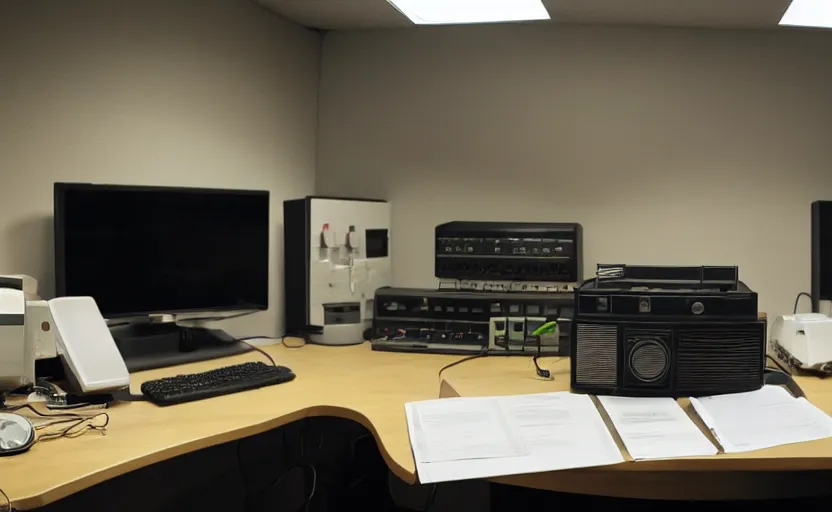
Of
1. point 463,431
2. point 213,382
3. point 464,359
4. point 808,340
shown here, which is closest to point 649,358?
point 463,431

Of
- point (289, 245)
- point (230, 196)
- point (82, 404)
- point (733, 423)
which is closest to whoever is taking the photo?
point (733, 423)

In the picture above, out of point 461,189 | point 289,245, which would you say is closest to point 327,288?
point 289,245

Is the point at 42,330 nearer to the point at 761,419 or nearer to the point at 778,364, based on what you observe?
the point at 761,419

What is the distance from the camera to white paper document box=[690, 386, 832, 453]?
145 cm

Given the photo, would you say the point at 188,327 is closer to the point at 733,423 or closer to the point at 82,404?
the point at 82,404

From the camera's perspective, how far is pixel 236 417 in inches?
65.7

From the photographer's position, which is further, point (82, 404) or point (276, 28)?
point (276, 28)

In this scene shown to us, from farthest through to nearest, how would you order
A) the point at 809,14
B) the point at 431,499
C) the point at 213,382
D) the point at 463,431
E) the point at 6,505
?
the point at 431,499, the point at 809,14, the point at 213,382, the point at 463,431, the point at 6,505

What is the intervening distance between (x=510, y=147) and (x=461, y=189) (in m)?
0.27

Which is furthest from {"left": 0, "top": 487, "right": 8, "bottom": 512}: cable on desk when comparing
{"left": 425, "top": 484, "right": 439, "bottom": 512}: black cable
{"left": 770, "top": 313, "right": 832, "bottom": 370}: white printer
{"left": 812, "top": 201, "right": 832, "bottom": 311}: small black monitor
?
{"left": 812, "top": 201, "right": 832, "bottom": 311}: small black monitor

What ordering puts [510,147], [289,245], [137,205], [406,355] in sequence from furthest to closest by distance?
[510,147] → [289,245] → [406,355] → [137,205]

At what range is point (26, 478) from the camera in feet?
4.10

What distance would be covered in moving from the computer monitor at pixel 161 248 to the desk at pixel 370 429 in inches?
8.7

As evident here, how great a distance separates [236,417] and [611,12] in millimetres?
1911
